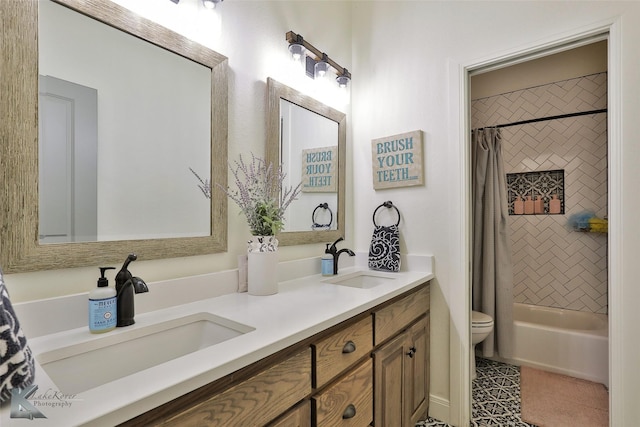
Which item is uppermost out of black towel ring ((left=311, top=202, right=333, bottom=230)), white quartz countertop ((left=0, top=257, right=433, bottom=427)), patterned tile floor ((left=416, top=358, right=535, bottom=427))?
black towel ring ((left=311, top=202, right=333, bottom=230))

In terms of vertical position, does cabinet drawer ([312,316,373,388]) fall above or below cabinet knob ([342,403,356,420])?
above

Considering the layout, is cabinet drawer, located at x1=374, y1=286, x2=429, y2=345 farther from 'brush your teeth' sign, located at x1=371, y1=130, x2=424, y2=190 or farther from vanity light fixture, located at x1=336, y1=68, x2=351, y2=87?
vanity light fixture, located at x1=336, y1=68, x2=351, y2=87

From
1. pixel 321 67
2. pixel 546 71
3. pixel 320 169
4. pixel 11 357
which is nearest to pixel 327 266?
pixel 320 169

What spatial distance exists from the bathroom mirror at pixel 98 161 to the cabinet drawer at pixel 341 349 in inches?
25.4

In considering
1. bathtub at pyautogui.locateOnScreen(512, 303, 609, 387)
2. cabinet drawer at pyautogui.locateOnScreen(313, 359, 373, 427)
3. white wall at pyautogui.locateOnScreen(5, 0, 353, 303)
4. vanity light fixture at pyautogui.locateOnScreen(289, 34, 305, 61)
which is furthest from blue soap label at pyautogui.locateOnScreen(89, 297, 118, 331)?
bathtub at pyautogui.locateOnScreen(512, 303, 609, 387)

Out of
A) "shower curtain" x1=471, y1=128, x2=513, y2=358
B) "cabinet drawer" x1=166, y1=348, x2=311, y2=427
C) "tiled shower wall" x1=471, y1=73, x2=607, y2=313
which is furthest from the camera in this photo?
"tiled shower wall" x1=471, y1=73, x2=607, y2=313

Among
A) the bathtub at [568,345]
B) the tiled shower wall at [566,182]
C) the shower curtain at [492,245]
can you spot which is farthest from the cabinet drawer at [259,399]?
the tiled shower wall at [566,182]

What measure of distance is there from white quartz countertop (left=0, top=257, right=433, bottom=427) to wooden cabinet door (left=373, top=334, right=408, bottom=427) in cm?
25

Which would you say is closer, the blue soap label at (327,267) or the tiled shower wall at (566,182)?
the blue soap label at (327,267)

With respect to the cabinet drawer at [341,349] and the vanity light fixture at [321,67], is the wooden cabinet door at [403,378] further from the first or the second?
the vanity light fixture at [321,67]

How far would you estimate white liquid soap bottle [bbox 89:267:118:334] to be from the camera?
3.12 ft

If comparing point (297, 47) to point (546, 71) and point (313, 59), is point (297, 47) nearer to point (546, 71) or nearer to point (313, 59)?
point (313, 59)

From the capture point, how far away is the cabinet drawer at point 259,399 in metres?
0.74

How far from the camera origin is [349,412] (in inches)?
47.4
